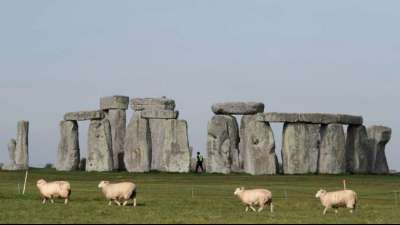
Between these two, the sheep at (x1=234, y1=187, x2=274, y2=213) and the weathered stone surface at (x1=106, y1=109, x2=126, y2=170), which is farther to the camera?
the weathered stone surface at (x1=106, y1=109, x2=126, y2=170)

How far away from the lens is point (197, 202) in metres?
33.7

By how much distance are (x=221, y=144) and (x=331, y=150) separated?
6651mm

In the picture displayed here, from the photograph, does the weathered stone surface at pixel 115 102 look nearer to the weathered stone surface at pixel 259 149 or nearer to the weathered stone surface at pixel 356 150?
the weathered stone surface at pixel 259 149

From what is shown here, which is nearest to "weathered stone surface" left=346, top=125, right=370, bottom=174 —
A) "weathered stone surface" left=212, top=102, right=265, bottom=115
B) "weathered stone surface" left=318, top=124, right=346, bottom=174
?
"weathered stone surface" left=318, top=124, right=346, bottom=174

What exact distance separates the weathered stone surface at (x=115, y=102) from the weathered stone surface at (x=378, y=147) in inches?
626

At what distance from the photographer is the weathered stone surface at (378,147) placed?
214ft

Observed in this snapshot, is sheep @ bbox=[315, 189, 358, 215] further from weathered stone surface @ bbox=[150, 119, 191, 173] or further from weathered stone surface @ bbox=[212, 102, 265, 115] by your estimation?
weathered stone surface @ bbox=[212, 102, 265, 115]

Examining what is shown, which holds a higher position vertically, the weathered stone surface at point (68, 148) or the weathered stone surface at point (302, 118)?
the weathered stone surface at point (302, 118)

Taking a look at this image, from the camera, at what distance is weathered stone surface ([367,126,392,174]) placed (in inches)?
2574

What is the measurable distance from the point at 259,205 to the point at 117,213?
15.2ft

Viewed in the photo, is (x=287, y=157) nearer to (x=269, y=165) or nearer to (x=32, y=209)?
(x=269, y=165)

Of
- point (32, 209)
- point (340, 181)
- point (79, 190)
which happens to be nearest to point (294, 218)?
point (32, 209)

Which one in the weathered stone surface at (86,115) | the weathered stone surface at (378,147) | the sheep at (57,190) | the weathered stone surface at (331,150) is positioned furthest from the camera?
the weathered stone surface at (378,147)

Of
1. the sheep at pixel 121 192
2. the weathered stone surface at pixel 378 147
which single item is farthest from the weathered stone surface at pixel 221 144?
the sheep at pixel 121 192
